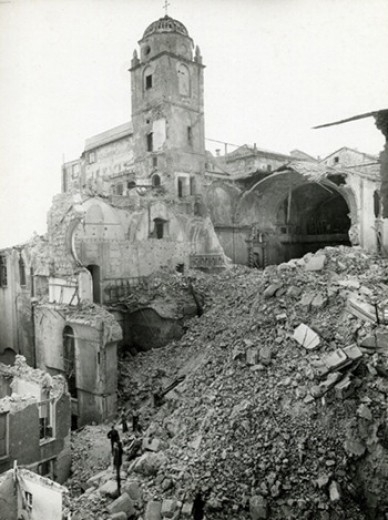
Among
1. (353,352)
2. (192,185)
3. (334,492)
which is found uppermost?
(192,185)

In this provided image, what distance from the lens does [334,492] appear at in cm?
717

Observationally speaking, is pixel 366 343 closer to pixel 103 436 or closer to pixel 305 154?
pixel 103 436

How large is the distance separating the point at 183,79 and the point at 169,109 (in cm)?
235

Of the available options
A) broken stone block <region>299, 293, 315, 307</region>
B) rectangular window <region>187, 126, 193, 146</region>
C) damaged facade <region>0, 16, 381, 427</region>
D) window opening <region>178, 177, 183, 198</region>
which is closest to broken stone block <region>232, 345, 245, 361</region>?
broken stone block <region>299, 293, 315, 307</region>

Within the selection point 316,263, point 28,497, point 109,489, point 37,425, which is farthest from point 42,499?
point 316,263

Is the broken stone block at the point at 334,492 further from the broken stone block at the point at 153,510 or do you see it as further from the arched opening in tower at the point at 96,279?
the arched opening in tower at the point at 96,279

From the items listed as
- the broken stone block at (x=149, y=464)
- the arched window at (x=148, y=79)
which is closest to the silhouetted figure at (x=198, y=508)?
the broken stone block at (x=149, y=464)

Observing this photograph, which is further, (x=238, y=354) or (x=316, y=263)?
(x=316, y=263)

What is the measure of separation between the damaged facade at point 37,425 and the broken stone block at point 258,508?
232 inches

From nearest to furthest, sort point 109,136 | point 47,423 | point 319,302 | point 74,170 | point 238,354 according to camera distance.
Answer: point 238,354, point 319,302, point 47,423, point 109,136, point 74,170

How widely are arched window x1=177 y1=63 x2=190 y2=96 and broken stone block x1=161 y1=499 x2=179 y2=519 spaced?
22.6 m

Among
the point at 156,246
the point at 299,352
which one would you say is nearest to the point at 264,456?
the point at 299,352

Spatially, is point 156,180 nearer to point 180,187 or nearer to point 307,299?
point 180,187

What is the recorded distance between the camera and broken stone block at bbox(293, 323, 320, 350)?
928cm
